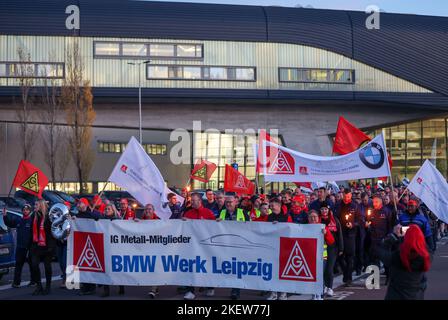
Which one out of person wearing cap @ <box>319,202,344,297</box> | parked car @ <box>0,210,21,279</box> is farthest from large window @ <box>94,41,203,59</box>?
person wearing cap @ <box>319,202,344,297</box>

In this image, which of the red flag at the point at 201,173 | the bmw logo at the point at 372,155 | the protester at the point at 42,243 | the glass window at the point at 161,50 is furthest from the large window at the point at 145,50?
the protester at the point at 42,243

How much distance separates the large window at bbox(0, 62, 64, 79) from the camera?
156 feet

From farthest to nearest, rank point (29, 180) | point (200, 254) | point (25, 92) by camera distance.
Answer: point (25, 92) → point (29, 180) → point (200, 254)

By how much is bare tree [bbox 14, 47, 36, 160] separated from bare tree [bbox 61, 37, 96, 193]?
228cm

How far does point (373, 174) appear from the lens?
50.5 ft

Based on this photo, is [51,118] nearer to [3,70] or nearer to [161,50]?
[3,70]

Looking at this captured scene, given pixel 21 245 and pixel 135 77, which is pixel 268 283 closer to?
pixel 21 245

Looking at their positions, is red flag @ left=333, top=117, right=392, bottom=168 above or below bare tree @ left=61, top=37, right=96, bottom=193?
below

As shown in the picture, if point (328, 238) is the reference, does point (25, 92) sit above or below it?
above

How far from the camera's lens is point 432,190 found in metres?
16.3

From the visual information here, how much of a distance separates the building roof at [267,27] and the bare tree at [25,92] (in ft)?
6.18

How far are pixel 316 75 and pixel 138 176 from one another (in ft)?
127

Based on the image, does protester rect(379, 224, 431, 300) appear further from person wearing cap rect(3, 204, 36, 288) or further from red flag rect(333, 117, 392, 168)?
red flag rect(333, 117, 392, 168)

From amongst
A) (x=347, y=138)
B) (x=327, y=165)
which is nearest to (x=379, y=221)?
(x=327, y=165)
